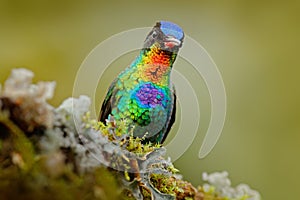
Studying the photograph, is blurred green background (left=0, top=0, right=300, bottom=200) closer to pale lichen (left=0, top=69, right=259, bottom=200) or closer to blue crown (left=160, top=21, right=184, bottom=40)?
blue crown (left=160, top=21, right=184, bottom=40)

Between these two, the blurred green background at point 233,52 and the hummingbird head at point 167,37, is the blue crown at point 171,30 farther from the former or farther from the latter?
the blurred green background at point 233,52

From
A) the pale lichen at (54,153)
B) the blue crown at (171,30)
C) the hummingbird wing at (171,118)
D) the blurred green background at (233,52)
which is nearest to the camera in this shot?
the pale lichen at (54,153)

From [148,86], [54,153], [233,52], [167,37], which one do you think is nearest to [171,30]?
[167,37]

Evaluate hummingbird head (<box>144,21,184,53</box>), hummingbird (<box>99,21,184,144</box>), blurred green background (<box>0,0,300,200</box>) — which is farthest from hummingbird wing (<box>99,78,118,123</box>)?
blurred green background (<box>0,0,300,200</box>)

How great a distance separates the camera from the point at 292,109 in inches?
128

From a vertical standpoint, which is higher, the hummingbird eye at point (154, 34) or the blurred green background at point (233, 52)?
the blurred green background at point (233, 52)

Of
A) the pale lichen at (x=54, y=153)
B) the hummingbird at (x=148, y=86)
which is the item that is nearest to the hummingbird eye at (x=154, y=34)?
the hummingbird at (x=148, y=86)

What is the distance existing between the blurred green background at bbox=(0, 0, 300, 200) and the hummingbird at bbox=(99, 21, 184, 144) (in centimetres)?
156

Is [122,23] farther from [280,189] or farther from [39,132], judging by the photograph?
[39,132]

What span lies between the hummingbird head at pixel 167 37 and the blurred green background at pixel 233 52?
62.9 inches

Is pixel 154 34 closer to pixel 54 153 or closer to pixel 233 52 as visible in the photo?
pixel 54 153

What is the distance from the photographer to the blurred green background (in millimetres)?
2916

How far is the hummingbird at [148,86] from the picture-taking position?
1027 millimetres

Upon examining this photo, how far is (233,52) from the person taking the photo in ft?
10.9
